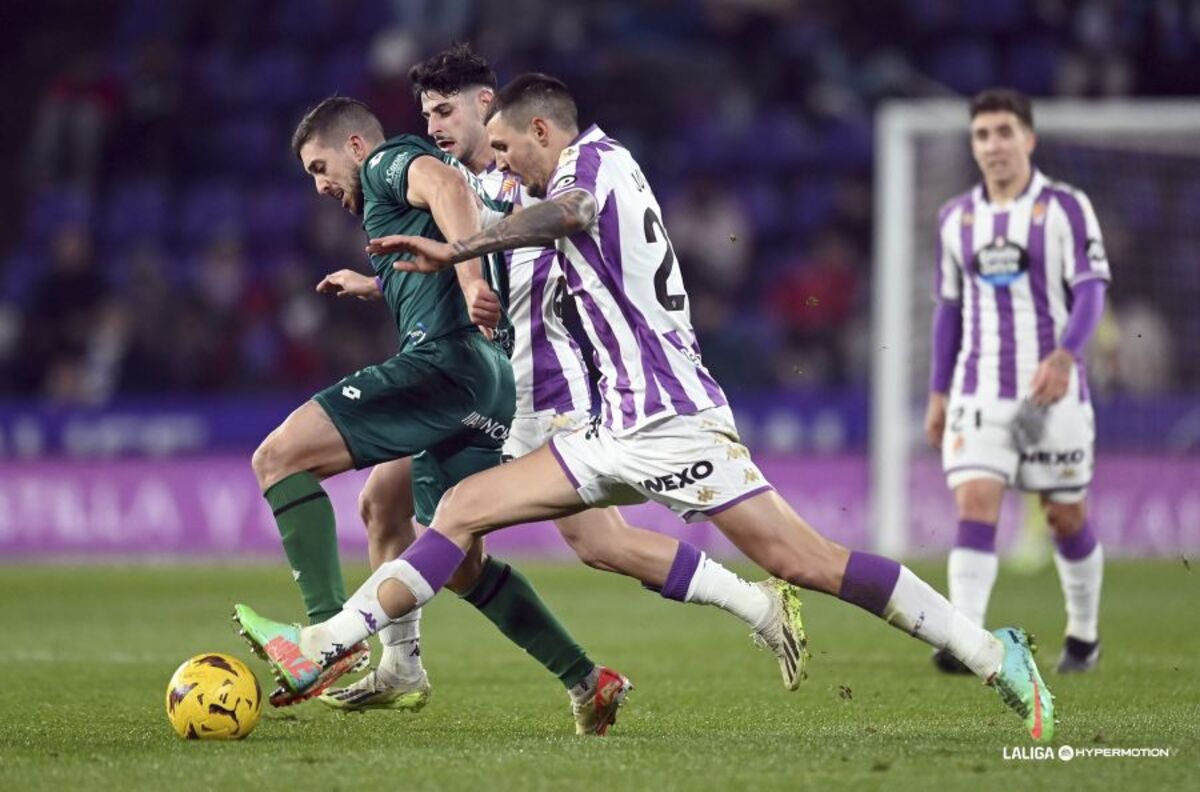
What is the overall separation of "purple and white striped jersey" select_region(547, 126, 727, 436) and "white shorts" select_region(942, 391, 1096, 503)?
271cm

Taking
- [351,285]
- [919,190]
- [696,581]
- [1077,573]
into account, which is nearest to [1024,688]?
[696,581]

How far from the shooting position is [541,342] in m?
6.61

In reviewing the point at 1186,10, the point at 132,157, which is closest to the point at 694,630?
the point at 1186,10

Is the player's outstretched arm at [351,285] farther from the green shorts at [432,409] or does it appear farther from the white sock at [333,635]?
the white sock at [333,635]

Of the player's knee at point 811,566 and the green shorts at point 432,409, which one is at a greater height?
the green shorts at point 432,409

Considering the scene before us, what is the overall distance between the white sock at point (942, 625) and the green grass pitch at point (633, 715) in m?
0.25

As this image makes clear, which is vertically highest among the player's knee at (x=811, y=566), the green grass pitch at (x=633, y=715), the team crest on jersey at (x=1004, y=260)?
the team crest on jersey at (x=1004, y=260)

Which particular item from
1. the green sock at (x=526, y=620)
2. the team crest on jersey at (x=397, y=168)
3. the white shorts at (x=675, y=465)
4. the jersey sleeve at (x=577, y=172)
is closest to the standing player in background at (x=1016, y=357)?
the green sock at (x=526, y=620)

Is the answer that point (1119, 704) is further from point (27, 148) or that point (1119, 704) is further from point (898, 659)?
point (27, 148)

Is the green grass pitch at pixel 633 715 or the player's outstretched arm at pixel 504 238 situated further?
the player's outstretched arm at pixel 504 238

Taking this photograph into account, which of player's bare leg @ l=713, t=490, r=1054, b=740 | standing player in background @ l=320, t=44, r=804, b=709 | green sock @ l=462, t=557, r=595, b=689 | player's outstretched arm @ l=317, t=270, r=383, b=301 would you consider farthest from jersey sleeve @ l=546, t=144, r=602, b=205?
green sock @ l=462, t=557, r=595, b=689

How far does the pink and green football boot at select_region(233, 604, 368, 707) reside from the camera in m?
5.55

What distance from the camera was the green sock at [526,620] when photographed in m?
6.33

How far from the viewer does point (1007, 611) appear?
36.8 ft
